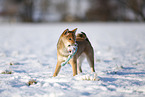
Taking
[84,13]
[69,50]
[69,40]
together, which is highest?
[84,13]

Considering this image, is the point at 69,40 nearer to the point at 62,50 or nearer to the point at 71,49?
the point at 71,49

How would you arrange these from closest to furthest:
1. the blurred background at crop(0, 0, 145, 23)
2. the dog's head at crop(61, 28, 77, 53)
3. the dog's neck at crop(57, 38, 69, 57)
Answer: the dog's head at crop(61, 28, 77, 53)
the dog's neck at crop(57, 38, 69, 57)
the blurred background at crop(0, 0, 145, 23)

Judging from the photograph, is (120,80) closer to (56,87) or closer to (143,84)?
(143,84)

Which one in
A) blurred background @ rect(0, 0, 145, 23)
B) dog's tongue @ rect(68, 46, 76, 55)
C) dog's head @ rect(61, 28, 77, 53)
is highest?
blurred background @ rect(0, 0, 145, 23)

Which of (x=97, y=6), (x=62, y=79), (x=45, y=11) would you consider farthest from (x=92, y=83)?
(x=45, y=11)

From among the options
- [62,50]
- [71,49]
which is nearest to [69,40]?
[71,49]

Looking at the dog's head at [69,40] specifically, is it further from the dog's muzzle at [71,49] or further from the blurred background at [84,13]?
the blurred background at [84,13]

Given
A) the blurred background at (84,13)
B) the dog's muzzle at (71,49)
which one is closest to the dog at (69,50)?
the dog's muzzle at (71,49)

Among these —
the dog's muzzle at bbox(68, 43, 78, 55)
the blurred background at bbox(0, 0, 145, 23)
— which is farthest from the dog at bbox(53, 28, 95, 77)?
the blurred background at bbox(0, 0, 145, 23)

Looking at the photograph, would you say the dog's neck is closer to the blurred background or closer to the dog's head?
the dog's head

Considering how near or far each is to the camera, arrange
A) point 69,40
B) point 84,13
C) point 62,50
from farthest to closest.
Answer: point 84,13 → point 62,50 → point 69,40

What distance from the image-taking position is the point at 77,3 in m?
69.3

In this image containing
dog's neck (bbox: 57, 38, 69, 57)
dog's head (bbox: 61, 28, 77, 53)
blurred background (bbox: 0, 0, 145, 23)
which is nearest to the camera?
dog's head (bbox: 61, 28, 77, 53)

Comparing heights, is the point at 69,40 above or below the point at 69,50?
above
